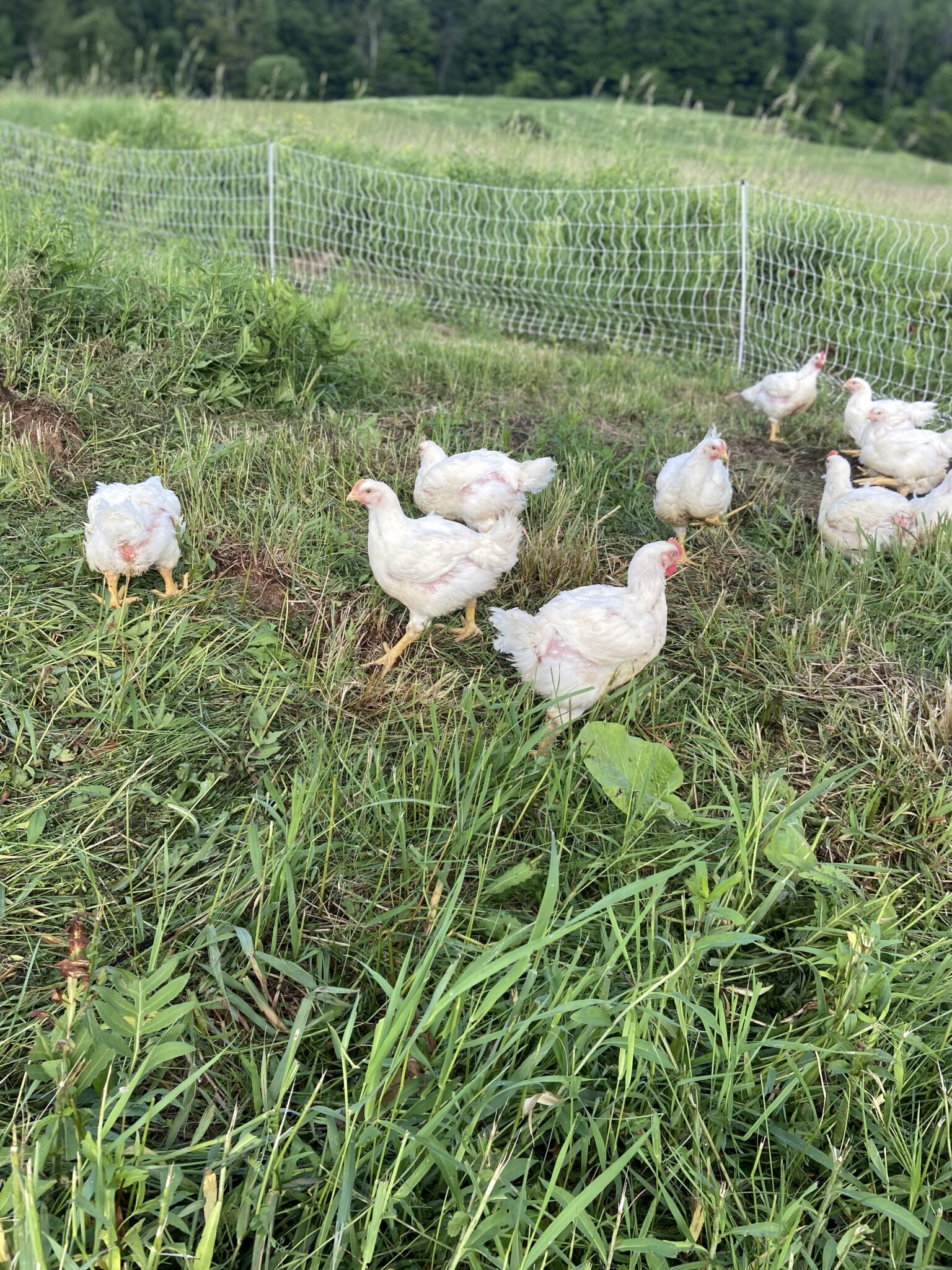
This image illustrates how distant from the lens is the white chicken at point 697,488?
3.30m

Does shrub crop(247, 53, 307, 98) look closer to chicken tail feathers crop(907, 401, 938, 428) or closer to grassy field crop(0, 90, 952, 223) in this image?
grassy field crop(0, 90, 952, 223)

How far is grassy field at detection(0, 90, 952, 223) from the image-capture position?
872 centimetres

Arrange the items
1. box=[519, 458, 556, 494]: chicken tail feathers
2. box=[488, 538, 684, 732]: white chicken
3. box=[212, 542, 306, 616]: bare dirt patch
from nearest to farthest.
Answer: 1. box=[488, 538, 684, 732]: white chicken
2. box=[212, 542, 306, 616]: bare dirt patch
3. box=[519, 458, 556, 494]: chicken tail feathers

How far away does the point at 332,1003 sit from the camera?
1713 mm

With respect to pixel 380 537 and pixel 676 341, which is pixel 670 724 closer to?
pixel 380 537

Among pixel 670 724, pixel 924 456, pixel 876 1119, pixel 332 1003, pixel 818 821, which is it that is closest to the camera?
pixel 876 1119

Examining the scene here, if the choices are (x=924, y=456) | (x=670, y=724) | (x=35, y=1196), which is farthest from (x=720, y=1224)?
(x=924, y=456)

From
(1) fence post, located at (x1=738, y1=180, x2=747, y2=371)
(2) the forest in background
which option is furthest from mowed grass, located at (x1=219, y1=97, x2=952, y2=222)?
(2) the forest in background

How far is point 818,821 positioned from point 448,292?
6.38 metres

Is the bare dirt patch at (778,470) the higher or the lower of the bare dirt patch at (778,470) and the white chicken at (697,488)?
the lower

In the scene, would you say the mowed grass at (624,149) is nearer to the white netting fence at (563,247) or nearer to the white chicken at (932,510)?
the white netting fence at (563,247)

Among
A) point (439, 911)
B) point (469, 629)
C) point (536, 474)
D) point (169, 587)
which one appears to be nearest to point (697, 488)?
point (536, 474)

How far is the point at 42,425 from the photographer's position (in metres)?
3.42

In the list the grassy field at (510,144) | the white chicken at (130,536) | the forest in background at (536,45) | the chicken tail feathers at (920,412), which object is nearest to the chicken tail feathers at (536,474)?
the white chicken at (130,536)
